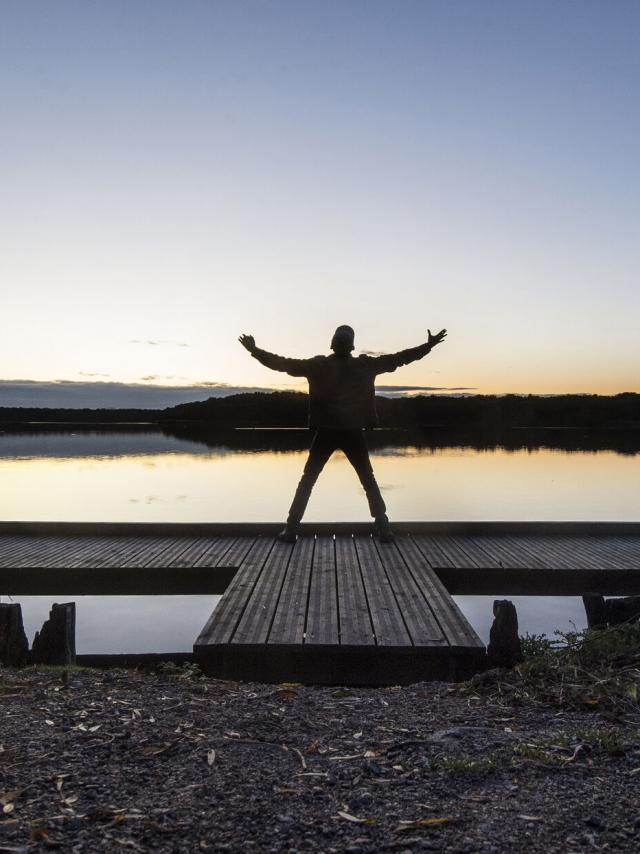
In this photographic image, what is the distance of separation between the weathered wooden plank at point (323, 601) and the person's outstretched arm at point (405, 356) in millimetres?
2381

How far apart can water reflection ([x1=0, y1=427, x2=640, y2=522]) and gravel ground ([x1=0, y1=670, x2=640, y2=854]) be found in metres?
18.9

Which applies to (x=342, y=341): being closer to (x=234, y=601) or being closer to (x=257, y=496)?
(x=234, y=601)

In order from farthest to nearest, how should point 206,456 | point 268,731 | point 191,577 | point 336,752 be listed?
point 206,456
point 191,577
point 268,731
point 336,752

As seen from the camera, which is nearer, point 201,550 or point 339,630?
point 339,630

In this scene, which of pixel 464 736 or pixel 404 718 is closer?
pixel 464 736

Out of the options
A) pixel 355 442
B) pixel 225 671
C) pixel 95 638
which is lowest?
pixel 95 638

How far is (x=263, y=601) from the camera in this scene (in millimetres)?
7145

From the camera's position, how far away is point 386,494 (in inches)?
1246

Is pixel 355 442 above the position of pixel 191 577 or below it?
above

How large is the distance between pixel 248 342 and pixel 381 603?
3.43 metres

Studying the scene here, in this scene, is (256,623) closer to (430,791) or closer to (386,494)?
(430,791)

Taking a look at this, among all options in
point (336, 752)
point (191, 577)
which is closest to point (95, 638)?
point (191, 577)

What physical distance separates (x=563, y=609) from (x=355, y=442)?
566cm

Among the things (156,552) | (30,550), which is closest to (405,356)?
(156,552)
